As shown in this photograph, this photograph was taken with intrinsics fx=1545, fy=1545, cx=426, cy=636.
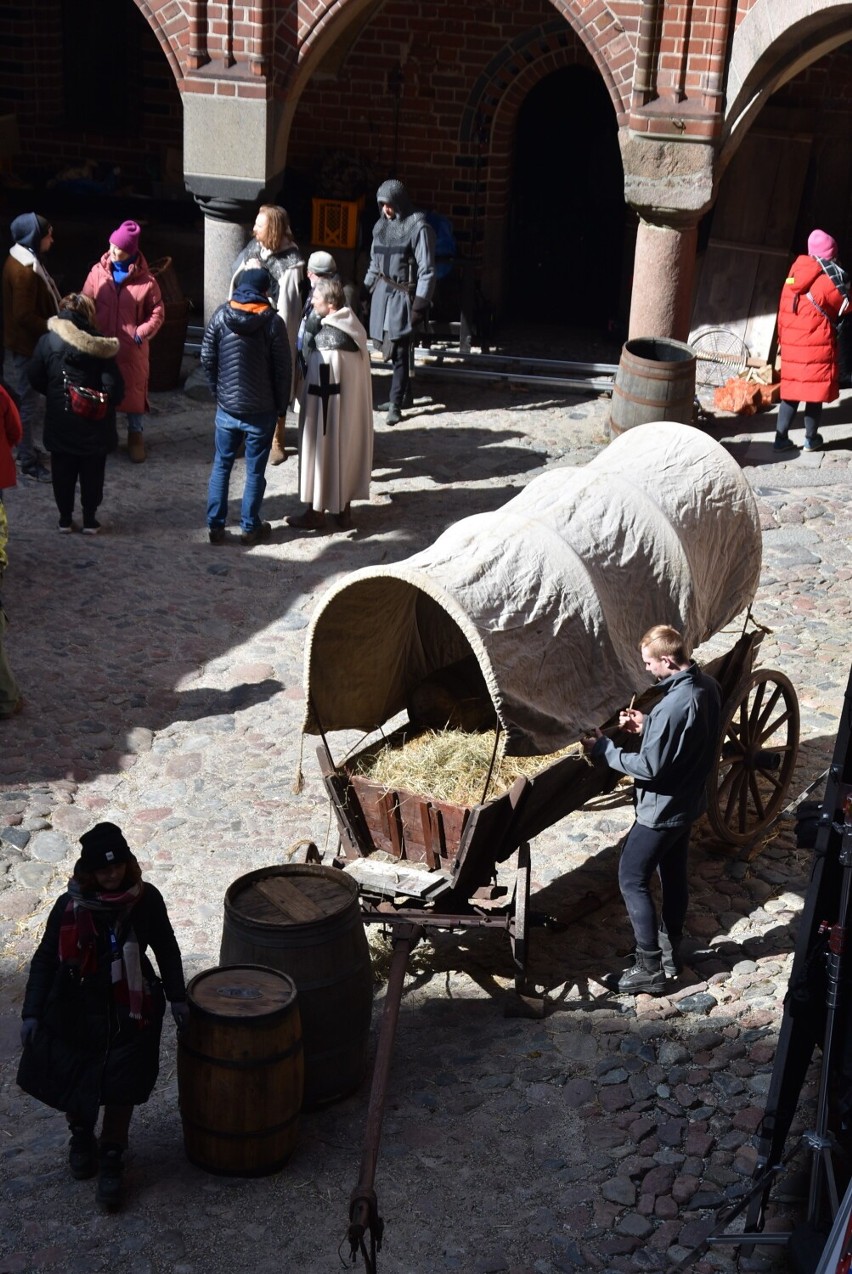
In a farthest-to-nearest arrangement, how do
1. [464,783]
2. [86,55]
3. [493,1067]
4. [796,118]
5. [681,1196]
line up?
[86,55], [796,118], [464,783], [493,1067], [681,1196]

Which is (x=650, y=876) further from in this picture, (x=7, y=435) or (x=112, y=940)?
(x=7, y=435)

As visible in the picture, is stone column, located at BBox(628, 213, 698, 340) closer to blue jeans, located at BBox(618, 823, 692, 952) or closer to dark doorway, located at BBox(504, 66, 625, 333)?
dark doorway, located at BBox(504, 66, 625, 333)

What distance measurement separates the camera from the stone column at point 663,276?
1255 cm

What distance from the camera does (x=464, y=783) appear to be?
639 centimetres

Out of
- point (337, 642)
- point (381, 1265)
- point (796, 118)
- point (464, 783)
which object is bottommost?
point (381, 1265)

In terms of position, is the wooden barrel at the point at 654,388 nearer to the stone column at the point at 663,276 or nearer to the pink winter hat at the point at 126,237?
the stone column at the point at 663,276

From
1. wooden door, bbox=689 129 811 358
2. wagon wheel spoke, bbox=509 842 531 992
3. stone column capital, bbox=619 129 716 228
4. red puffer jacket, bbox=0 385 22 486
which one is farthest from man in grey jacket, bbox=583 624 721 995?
wooden door, bbox=689 129 811 358

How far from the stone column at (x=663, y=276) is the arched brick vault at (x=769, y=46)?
23.7 inches

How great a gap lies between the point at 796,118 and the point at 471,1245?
1259 cm

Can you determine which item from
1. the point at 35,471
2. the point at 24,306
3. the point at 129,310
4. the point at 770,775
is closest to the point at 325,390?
the point at 129,310

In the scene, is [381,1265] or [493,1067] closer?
[381,1265]

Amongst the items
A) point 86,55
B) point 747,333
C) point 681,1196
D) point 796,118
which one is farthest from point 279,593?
point 86,55

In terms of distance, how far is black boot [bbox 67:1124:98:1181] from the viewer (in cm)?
517

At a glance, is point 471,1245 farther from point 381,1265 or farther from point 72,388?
point 72,388
